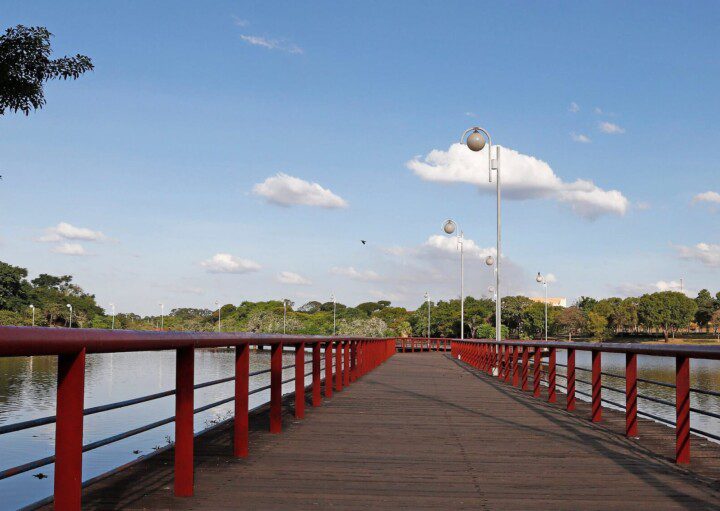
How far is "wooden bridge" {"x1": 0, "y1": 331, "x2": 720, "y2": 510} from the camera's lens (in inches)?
181

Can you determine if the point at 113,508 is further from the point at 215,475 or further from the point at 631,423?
the point at 631,423

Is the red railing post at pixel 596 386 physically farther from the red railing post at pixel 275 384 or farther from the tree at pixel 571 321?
the tree at pixel 571 321

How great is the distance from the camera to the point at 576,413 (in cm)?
1030

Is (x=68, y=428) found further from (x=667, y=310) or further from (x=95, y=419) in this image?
(x=667, y=310)

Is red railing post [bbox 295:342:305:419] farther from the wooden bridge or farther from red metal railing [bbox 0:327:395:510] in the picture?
red metal railing [bbox 0:327:395:510]

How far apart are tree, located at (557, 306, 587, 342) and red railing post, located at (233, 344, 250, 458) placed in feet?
418

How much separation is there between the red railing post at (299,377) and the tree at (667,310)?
4838 inches

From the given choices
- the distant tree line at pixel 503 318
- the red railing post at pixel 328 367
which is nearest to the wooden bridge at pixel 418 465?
the red railing post at pixel 328 367

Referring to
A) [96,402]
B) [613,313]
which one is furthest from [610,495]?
[613,313]

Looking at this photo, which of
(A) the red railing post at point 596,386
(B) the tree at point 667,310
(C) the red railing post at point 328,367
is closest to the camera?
(A) the red railing post at point 596,386

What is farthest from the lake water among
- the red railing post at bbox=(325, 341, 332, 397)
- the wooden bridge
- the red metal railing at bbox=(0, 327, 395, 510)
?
the red metal railing at bbox=(0, 327, 395, 510)

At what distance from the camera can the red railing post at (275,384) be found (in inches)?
282

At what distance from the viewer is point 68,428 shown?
9.66 feet

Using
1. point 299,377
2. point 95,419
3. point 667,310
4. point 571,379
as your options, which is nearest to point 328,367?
point 299,377
